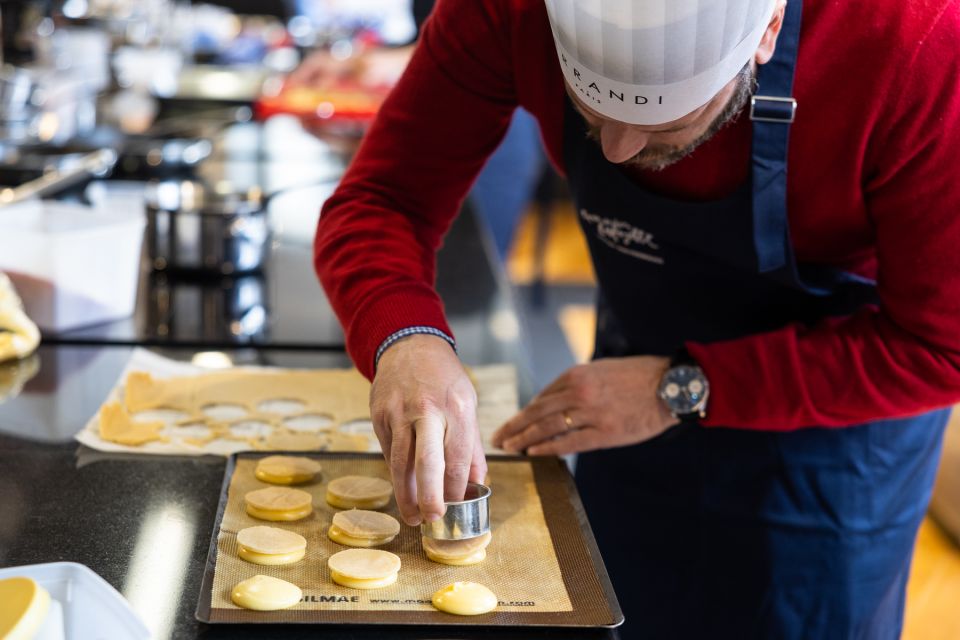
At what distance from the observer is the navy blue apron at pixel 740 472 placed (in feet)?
4.51

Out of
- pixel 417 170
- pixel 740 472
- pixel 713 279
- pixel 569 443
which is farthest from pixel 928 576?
pixel 417 170

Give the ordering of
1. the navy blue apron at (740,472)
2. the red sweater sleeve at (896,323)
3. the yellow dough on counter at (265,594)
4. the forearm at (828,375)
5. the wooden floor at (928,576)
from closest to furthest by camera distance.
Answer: the yellow dough on counter at (265,594)
the red sweater sleeve at (896,323)
the forearm at (828,375)
the navy blue apron at (740,472)
the wooden floor at (928,576)

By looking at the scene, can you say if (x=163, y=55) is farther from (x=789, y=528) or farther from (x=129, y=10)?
(x=789, y=528)

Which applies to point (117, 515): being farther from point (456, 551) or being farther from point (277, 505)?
point (456, 551)

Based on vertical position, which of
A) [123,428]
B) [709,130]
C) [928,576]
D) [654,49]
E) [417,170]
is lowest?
[928,576]

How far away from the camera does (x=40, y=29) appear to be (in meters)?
3.55

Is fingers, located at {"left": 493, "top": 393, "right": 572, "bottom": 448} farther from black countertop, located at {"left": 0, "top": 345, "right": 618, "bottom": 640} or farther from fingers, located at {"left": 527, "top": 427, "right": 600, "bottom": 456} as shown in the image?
black countertop, located at {"left": 0, "top": 345, "right": 618, "bottom": 640}

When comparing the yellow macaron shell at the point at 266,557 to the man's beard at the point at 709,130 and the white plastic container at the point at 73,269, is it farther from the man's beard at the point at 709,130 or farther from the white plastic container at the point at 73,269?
the white plastic container at the point at 73,269

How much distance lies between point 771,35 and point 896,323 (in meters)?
0.37

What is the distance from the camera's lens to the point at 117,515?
114 cm

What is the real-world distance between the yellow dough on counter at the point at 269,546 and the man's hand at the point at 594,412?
35 centimetres

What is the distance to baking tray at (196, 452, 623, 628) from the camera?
3.09 feet

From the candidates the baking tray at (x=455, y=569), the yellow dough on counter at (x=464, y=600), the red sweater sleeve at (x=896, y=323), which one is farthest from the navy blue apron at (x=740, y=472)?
the yellow dough on counter at (x=464, y=600)

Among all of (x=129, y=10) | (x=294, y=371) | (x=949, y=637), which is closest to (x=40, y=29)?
(x=129, y=10)
